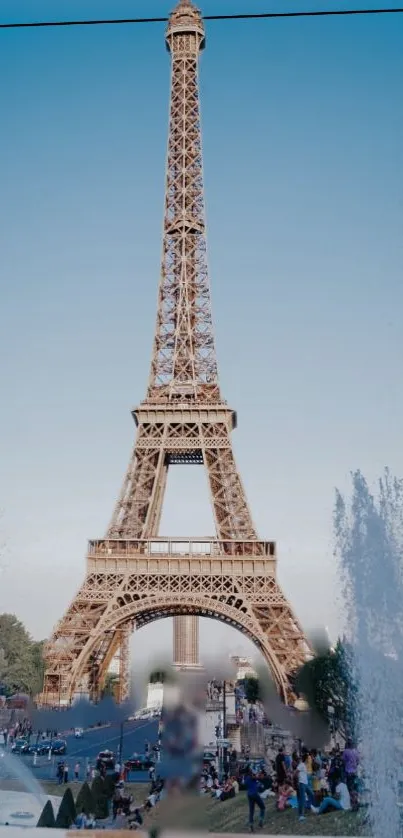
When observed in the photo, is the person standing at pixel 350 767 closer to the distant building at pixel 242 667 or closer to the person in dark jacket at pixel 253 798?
the person in dark jacket at pixel 253 798

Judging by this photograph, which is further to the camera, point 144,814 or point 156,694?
point 156,694

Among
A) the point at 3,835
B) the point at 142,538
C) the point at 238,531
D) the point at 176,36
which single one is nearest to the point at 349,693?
the point at 238,531

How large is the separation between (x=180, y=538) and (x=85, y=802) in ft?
79.7

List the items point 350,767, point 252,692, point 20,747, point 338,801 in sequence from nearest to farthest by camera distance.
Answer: point 338,801
point 350,767
point 20,747
point 252,692

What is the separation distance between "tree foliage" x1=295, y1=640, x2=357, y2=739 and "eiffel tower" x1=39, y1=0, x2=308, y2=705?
128 cm

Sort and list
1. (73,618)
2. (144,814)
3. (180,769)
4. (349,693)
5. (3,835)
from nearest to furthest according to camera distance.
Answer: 1. (3,835)
2. (144,814)
3. (180,769)
4. (349,693)
5. (73,618)

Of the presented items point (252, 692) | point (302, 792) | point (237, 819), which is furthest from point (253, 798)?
point (252, 692)

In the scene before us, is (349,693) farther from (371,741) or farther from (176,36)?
(176,36)

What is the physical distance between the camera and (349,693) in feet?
108

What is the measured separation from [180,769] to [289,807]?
12.4 ft

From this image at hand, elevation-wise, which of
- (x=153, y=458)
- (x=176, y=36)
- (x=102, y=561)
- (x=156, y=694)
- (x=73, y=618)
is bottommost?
(x=156, y=694)

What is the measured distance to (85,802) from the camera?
1744 centimetres

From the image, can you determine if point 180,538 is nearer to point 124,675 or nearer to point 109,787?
point 109,787

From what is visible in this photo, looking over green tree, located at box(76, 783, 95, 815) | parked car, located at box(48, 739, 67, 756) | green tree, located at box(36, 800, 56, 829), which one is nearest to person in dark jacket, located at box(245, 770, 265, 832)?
green tree, located at box(76, 783, 95, 815)
